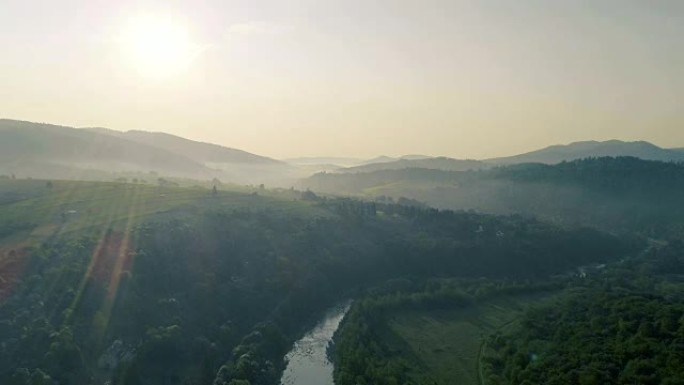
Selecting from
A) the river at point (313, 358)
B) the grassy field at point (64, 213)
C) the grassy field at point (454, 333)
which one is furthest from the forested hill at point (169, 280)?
the grassy field at point (454, 333)

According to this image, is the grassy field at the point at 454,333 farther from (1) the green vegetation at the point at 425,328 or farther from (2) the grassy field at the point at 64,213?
(2) the grassy field at the point at 64,213

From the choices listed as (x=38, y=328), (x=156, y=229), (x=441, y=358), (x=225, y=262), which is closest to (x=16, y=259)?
(x=38, y=328)

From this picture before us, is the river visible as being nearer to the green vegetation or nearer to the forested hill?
Answer: the forested hill

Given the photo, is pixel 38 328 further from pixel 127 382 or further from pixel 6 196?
pixel 6 196

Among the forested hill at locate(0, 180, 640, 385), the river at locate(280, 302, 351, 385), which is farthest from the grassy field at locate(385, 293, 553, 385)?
the forested hill at locate(0, 180, 640, 385)

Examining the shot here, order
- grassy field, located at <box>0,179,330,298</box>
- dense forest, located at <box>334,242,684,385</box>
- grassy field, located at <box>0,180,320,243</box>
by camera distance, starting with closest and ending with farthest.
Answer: dense forest, located at <box>334,242,684,385</box>, grassy field, located at <box>0,179,330,298</box>, grassy field, located at <box>0,180,320,243</box>

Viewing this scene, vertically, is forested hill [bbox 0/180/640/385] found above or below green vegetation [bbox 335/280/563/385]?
above
